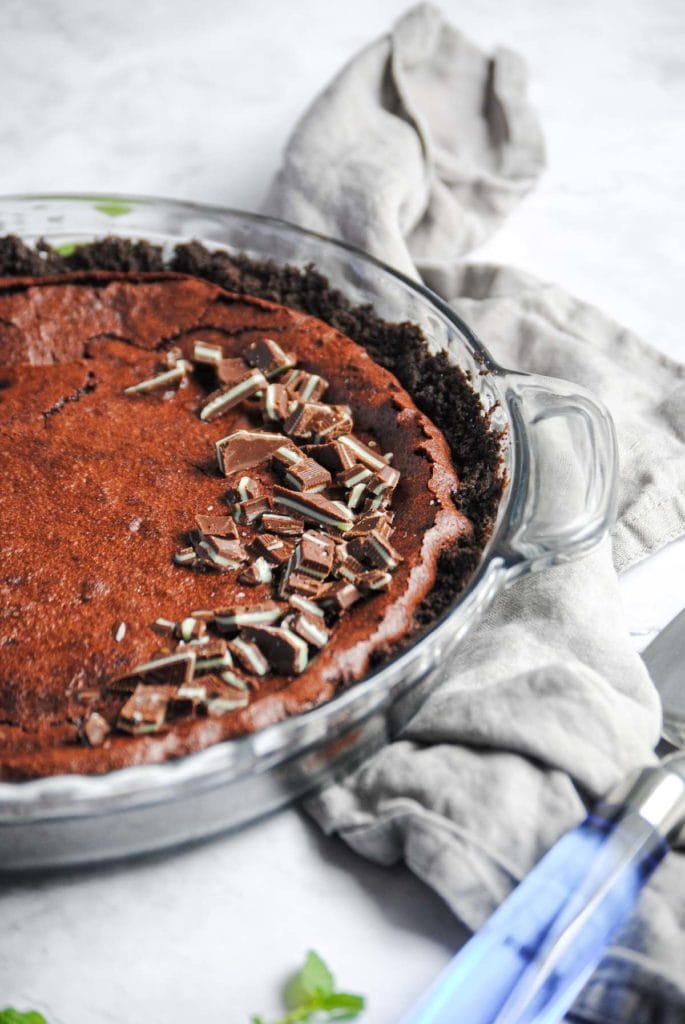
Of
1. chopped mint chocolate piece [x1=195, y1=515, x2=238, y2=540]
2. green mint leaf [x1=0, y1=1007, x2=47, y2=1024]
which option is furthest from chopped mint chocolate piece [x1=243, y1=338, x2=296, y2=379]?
green mint leaf [x1=0, y1=1007, x2=47, y2=1024]

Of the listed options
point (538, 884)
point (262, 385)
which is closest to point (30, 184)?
point (262, 385)

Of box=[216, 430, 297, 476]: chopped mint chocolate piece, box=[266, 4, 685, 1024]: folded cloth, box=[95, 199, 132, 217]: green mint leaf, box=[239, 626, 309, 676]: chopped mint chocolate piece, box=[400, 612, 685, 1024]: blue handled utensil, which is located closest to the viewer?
box=[400, 612, 685, 1024]: blue handled utensil

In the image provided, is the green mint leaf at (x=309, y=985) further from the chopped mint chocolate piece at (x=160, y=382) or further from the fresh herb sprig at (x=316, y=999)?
the chopped mint chocolate piece at (x=160, y=382)

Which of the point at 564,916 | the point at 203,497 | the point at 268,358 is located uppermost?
the point at 564,916

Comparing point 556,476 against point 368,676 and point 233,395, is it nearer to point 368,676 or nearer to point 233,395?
point 368,676

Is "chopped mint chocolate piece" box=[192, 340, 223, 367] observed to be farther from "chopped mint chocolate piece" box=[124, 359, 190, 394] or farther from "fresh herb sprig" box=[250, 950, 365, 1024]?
"fresh herb sprig" box=[250, 950, 365, 1024]

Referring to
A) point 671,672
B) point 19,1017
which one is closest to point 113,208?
point 671,672
